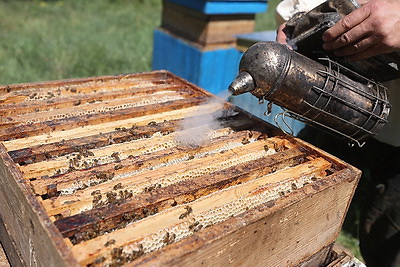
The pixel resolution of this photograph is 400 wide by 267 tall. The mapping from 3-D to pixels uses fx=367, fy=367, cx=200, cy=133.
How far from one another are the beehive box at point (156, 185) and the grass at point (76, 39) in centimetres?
194

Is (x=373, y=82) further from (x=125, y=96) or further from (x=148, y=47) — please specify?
(x=148, y=47)

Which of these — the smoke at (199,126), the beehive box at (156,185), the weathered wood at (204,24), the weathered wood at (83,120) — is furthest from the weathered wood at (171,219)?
the weathered wood at (204,24)

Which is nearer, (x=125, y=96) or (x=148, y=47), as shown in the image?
(x=125, y=96)

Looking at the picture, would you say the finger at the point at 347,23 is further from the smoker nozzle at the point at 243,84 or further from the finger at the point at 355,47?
the smoker nozzle at the point at 243,84

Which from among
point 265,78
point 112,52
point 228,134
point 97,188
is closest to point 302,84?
point 265,78

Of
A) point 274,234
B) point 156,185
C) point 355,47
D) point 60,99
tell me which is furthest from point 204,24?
point 274,234

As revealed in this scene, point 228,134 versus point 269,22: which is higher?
point 228,134

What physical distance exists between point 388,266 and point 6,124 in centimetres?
233

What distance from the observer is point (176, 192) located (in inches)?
52.6

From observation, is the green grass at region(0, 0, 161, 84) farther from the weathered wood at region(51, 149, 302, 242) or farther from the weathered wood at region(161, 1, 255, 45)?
the weathered wood at region(51, 149, 302, 242)

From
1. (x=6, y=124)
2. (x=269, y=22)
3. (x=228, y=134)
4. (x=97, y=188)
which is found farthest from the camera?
(x=269, y=22)

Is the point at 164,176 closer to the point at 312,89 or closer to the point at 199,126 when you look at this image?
the point at 199,126

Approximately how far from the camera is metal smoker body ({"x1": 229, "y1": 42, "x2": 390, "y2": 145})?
1588 millimetres

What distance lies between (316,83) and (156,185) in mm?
839
